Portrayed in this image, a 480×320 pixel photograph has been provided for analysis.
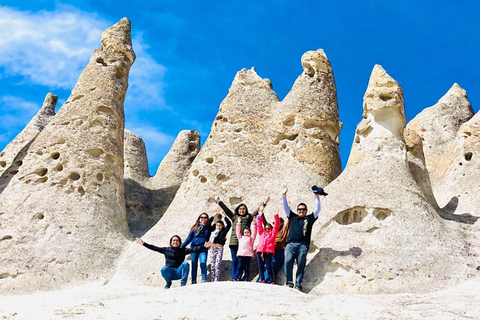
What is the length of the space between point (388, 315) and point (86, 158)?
7315mm

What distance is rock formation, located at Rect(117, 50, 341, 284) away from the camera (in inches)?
461

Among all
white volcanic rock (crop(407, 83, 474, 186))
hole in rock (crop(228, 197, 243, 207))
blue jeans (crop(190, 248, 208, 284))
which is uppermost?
white volcanic rock (crop(407, 83, 474, 186))

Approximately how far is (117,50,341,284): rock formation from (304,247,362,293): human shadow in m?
2.18

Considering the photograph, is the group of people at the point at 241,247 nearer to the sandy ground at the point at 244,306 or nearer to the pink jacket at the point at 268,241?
the pink jacket at the point at 268,241

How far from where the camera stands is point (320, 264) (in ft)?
29.8

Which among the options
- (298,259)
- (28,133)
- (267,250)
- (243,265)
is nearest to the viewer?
(298,259)

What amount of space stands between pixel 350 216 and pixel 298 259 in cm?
171

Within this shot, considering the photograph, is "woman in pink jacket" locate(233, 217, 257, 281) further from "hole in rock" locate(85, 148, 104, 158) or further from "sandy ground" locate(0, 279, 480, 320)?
"hole in rock" locate(85, 148, 104, 158)

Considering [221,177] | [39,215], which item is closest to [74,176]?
[39,215]

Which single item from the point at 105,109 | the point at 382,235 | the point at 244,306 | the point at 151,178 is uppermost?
the point at 105,109

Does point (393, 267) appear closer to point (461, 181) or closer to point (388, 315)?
point (388, 315)

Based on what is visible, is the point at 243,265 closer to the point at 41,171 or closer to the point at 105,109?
the point at 41,171

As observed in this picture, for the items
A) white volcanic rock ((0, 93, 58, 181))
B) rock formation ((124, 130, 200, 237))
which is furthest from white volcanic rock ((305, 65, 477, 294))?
white volcanic rock ((0, 93, 58, 181))

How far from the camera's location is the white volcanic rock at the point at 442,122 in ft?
55.9
